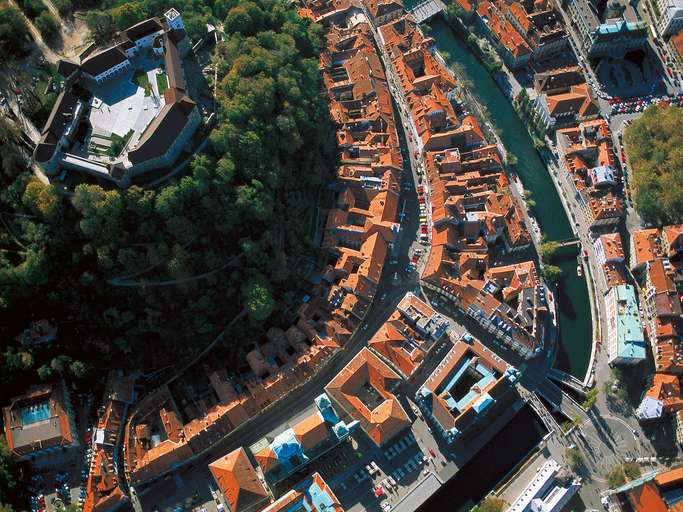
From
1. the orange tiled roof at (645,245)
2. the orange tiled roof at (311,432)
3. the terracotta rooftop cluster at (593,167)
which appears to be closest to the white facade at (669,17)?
the terracotta rooftop cluster at (593,167)

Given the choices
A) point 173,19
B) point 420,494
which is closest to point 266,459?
point 420,494

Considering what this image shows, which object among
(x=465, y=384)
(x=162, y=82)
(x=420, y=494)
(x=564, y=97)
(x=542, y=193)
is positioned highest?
(x=162, y=82)

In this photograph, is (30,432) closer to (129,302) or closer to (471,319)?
(129,302)

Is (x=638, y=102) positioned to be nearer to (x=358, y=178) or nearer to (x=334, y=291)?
(x=358, y=178)

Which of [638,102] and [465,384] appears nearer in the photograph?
[465,384]

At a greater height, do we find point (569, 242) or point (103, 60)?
point (103, 60)

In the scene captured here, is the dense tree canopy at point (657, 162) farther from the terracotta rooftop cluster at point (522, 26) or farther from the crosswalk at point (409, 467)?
the crosswalk at point (409, 467)
